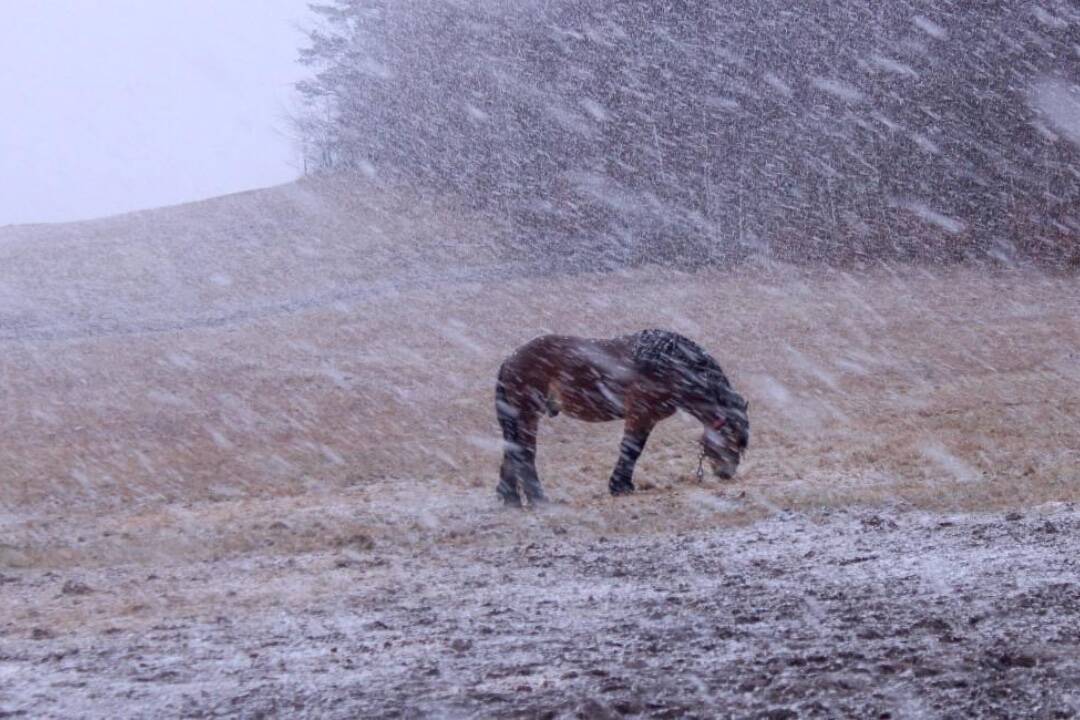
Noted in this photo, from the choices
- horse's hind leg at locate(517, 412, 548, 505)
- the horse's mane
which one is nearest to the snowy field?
horse's hind leg at locate(517, 412, 548, 505)

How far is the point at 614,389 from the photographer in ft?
38.5

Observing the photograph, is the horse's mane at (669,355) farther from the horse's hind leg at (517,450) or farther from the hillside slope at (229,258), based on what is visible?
the hillside slope at (229,258)

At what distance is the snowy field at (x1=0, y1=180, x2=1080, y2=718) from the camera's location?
5679 millimetres

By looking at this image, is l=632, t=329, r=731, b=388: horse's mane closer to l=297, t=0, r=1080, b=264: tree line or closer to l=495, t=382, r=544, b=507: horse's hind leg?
l=495, t=382, r=544, b=507: horse's hind leg

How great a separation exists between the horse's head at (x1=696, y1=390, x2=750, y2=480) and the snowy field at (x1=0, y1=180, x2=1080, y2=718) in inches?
12.1

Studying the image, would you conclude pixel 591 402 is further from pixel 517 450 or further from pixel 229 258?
pixel 229 258

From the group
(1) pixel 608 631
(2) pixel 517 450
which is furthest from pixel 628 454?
(1) pixel 608 631

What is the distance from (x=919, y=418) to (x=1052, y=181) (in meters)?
20.5

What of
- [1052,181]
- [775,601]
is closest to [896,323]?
[1052,181]

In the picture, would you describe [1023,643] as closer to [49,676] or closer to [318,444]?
[49,676]

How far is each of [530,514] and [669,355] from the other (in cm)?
202

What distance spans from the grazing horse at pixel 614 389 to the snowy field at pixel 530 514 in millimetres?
616

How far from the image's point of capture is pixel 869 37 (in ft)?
117

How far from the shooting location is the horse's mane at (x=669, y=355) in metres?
11.6
